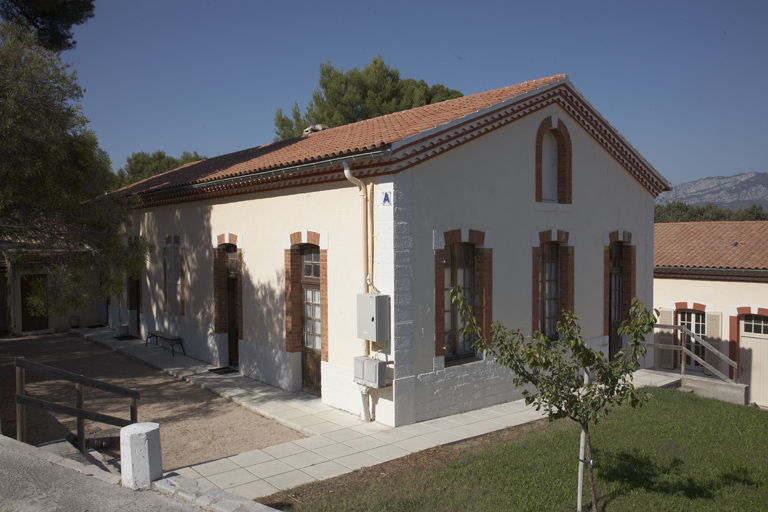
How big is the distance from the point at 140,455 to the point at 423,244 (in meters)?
4.82

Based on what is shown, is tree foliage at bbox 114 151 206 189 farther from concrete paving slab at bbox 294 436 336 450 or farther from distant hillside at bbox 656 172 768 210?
distant hillside at bbox 656 172 768 210

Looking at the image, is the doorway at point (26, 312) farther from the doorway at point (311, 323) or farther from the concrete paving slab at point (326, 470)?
the concrete paving slab at point (326, 470)

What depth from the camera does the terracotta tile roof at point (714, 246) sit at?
16.1 meters

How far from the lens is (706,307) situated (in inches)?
649

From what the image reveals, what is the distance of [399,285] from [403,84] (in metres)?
19.2

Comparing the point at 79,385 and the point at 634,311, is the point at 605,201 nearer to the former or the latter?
the point at 634,311

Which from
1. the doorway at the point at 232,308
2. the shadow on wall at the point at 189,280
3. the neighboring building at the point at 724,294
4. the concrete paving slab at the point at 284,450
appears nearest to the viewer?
the concrete paving slab at the point at 284,450

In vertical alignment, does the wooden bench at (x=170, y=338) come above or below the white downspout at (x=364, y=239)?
below

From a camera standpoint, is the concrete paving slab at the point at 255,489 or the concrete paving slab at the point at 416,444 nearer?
the concrete paving slab at the point at 255,489

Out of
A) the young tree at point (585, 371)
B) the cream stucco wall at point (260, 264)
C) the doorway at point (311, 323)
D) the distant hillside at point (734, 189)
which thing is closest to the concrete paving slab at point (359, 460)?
the cream stucco wall at point (260, 264)

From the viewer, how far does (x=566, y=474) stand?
6.48 m

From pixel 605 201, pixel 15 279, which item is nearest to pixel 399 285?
pixel 605 201

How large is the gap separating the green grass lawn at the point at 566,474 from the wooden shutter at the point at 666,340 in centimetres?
914

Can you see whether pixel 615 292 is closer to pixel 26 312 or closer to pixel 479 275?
pixel 479 275
